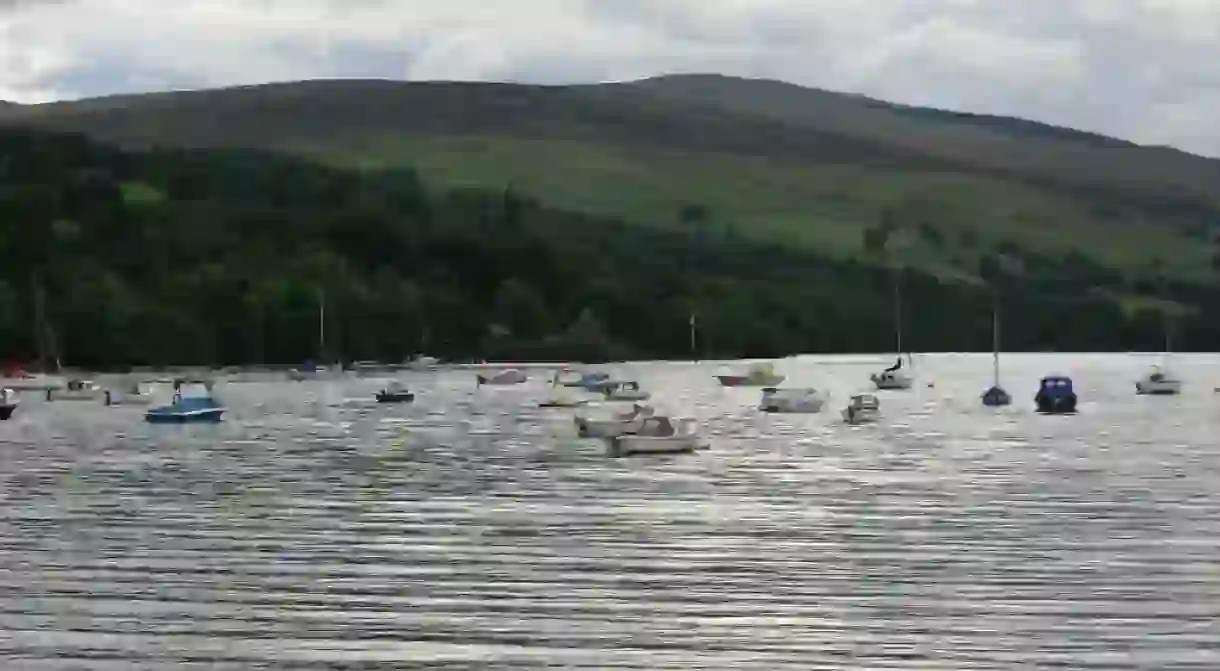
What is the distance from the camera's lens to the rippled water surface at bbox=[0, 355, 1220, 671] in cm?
2614

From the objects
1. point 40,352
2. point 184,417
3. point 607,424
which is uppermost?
point 40,352

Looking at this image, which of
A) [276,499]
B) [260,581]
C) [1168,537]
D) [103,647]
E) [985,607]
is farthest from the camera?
[276,499]

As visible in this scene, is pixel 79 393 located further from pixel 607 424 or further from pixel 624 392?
pixel 607 424

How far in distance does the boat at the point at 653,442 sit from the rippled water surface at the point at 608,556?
1.10m

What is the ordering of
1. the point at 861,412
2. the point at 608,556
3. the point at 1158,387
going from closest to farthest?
1. the point at 608,556
2. the point at 861,412
3. the point at 1158,387

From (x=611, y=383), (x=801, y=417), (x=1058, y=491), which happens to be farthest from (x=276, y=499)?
(x=611, y=383)

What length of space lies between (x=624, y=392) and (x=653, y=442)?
59566 millimetres

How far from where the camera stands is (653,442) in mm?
69312

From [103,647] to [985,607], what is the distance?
44.0 ft

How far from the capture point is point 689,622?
28.0 metres

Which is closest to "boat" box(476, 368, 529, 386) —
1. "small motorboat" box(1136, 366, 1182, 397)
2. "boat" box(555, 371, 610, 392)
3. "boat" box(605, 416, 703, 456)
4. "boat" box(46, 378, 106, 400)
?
"boat" box(555, 371, 610, 392)

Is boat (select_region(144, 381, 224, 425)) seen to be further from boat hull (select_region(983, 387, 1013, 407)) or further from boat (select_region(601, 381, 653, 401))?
boat hull (select_region(983, 387, 1013, 407))

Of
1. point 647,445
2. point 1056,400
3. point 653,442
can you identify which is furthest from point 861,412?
point 647,445

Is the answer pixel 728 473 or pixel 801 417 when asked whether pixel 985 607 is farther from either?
pixel 801 417
